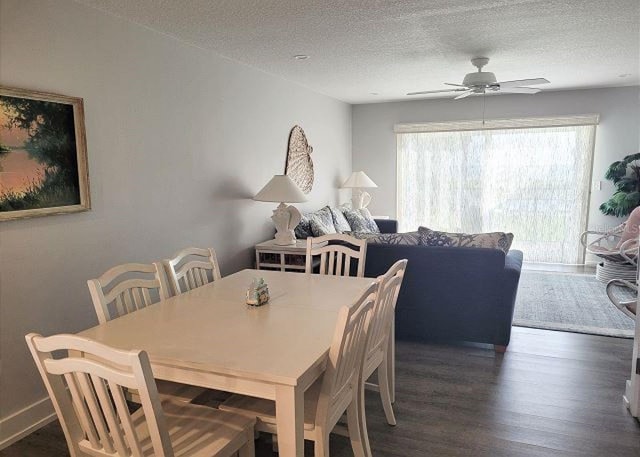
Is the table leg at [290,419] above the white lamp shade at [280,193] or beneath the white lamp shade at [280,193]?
beneath

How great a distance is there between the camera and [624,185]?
19.1 ft

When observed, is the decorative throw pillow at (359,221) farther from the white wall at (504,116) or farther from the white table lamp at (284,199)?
the white table lamp at (284,199)

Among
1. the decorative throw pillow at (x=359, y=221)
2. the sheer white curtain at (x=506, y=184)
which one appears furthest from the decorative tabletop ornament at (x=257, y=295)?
the sheer white curtain at (x=506, y=184)

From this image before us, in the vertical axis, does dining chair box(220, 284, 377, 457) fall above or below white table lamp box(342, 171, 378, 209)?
below

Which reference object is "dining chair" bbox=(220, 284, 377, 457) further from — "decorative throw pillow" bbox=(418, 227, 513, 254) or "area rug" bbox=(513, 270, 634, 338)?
"area rug" bbox=(513, 270, 634, 338)

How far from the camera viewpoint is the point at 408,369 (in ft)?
10.8

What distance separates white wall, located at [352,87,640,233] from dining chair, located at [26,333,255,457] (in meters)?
5.88

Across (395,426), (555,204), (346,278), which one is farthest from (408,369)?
(555,204)

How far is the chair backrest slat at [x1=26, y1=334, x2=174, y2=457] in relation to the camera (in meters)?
1.27

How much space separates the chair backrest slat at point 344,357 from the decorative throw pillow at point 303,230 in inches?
117

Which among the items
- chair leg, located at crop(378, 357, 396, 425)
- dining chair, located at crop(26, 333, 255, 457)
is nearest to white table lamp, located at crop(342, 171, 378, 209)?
chair leg, located at crop(378, 357, 396, 425)

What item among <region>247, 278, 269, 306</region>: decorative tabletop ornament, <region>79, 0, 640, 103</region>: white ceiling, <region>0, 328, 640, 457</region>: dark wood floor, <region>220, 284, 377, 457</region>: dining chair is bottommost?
<region>0, 328, 640, 457</region>: dark wood floor

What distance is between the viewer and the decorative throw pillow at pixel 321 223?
16.5 ft

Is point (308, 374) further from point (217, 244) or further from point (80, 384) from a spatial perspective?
point (217, 244)
